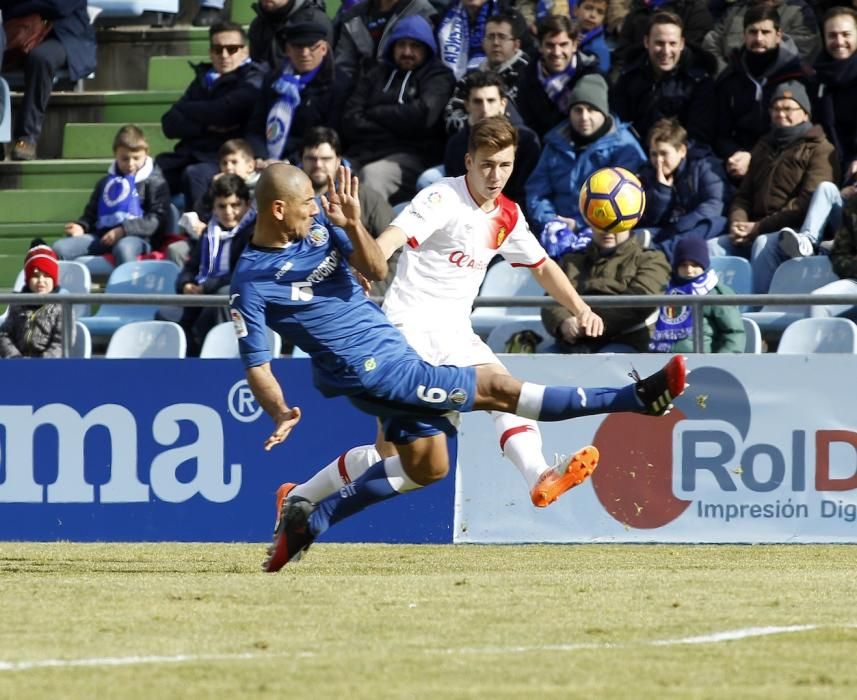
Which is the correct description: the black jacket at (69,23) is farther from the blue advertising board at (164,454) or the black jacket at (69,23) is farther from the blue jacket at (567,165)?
the blue advertising board at (164,454)

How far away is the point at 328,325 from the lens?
8.04 m

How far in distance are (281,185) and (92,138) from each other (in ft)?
32.0

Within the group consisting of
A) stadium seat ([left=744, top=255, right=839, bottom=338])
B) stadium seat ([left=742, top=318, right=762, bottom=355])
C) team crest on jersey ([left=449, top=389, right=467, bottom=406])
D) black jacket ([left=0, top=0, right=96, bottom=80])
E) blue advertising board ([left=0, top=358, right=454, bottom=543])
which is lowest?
blue advertising board ([left=0, top=358, right=454, bottom=543])

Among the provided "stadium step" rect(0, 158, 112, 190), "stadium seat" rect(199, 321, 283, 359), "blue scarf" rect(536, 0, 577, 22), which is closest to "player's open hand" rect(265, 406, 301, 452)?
"stadium seat" rect(199, 321, 283, 359)

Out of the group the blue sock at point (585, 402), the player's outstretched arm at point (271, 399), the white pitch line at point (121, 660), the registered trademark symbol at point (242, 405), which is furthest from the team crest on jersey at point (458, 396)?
the registered trademark symbol at point (242, 405)

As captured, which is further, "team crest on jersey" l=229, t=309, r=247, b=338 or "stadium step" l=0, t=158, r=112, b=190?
"stadium step" l=0, t=158, r=112, b=190

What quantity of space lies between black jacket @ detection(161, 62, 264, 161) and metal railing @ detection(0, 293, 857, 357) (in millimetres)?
4125

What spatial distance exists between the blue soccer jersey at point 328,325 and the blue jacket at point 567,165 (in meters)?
5.07

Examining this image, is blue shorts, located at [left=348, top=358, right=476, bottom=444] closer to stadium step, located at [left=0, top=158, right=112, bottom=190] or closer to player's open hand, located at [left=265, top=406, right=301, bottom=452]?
player's open hand, located at [left=265, top=406, right=301, bottom=452]

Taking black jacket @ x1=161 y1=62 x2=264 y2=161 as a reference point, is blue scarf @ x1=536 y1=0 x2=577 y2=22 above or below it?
above

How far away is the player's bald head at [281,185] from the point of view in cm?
789

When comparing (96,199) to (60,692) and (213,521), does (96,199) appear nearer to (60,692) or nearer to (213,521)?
(213,521)

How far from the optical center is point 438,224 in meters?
8.68

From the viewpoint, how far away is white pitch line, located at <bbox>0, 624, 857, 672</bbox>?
5.43m
